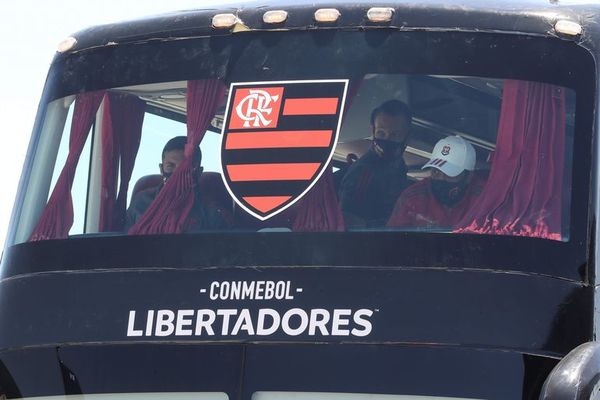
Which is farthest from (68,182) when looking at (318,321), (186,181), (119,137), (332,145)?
(318,321)

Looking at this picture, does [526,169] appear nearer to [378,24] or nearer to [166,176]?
[378,24]

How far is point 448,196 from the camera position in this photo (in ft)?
22.2

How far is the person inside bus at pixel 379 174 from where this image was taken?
6.75 m

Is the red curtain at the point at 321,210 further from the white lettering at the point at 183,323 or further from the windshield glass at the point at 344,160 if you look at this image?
the white lettering at the point at 183,323

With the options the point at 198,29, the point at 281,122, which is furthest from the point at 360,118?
the point at 198,29

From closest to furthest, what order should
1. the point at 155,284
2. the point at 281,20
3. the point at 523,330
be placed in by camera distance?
the point at 523,330, the point at 155,284, the point at 281,20

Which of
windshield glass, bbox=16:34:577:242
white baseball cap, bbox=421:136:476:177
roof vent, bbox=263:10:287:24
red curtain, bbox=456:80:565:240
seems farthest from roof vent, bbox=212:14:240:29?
red curtain, bbox=456:80:565:240

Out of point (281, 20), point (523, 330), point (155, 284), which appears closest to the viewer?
point (523, 330)

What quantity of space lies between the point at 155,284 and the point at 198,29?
4.37 feet

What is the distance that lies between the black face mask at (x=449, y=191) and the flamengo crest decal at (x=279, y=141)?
0.49 m

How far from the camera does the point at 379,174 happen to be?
6.93 metres

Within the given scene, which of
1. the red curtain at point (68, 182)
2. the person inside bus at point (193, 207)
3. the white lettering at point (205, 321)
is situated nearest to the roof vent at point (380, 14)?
the person inside bus at point (193, 207)

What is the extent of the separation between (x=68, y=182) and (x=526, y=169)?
85.4 inches

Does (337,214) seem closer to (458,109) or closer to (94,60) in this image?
(458,109)
